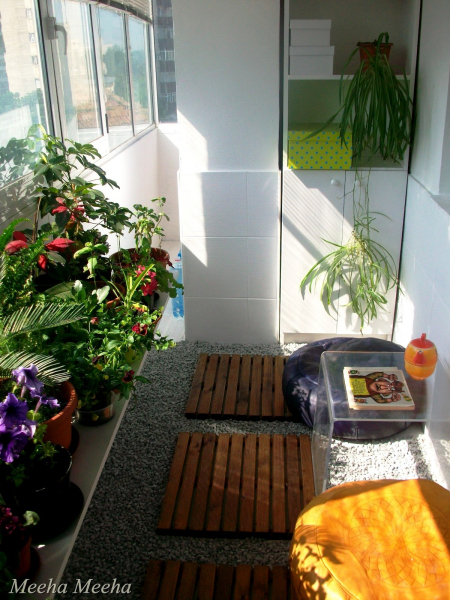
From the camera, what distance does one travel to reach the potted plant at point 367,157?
2.95 meters

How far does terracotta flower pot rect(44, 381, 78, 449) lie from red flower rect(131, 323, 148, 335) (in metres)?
0.42

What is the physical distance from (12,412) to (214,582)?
1.13m

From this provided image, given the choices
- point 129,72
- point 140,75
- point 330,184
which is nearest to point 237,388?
point 330,184

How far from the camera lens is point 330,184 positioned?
3.26 metres

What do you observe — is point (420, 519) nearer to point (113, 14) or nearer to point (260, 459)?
point (260, 459)

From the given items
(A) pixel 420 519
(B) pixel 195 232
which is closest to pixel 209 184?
(B) pixel 195 232

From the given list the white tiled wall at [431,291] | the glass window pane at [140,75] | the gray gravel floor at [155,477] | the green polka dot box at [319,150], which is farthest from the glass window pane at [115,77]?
the white tiled wall at [431,291]

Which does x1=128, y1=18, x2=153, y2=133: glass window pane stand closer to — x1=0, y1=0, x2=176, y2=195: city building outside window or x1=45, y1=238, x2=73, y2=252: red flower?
x1=0, y1=0, x2=176, y2=195: city building outside window

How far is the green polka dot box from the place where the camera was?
3.13m

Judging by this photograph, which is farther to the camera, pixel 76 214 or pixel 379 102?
pixel 379 102

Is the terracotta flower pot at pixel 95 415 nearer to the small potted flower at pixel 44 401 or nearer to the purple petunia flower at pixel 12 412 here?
the small potted flower at pixel 44 401

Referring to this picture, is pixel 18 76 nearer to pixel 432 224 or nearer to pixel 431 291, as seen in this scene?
pixel 432 224

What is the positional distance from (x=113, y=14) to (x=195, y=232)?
6.90 ft

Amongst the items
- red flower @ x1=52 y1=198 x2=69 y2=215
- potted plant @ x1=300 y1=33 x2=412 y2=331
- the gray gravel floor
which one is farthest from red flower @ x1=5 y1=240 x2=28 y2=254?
potted plant @ x1=300 y1=33 x2=412 y2=331
